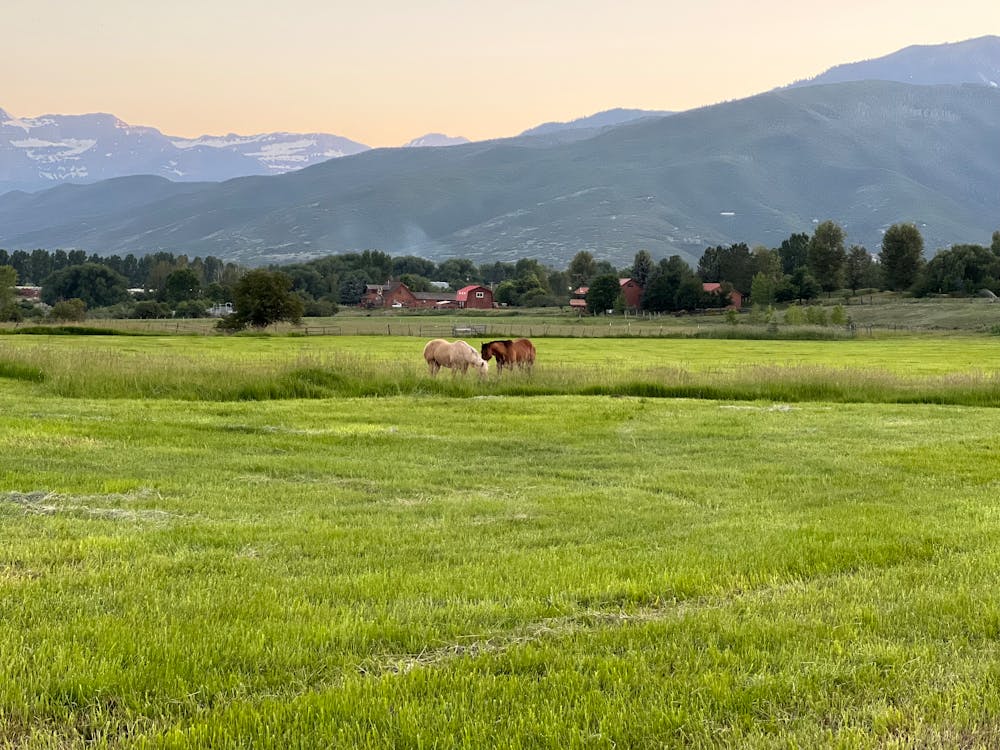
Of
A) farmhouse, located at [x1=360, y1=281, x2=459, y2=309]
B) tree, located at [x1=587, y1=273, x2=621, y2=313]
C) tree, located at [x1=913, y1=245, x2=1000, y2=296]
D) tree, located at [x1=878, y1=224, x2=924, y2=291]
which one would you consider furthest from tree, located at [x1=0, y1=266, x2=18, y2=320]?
tree, located at [x1=913, y1=245, x2=1000, y2=296]

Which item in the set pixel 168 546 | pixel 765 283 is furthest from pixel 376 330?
pixel 168 546

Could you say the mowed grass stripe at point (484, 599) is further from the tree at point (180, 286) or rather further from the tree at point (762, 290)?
the tree at point (180, 286)

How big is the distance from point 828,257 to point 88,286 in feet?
495

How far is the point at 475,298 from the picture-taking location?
186125 millimetres

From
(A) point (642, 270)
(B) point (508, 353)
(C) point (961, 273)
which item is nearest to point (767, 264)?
(A) point (642, 270)

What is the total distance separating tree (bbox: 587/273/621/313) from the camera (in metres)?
135

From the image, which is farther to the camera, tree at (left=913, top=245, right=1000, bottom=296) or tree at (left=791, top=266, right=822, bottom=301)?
tree at (left=791, top=266, right=822, bottom=301)

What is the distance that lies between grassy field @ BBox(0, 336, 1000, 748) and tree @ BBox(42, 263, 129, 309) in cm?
18008

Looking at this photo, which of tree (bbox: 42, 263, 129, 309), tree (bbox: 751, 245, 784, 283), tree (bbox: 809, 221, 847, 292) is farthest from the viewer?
tree (bbox: 42, 263, 129, 309)

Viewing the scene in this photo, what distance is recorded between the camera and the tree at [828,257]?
5217 inches

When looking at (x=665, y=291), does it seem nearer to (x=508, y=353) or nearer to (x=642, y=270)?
A: (x=642, y=270)

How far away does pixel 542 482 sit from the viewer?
12812 mm

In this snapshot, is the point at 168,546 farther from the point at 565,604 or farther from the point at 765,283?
the point at 765,283

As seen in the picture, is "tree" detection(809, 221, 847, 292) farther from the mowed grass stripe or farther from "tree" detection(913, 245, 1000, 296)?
the mowed grass stripe
